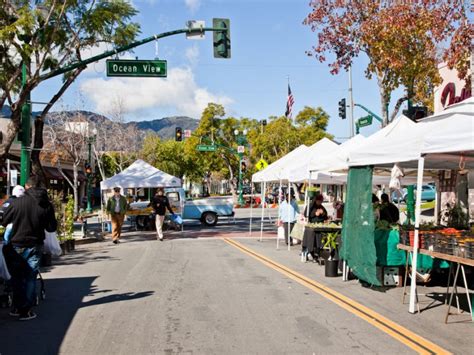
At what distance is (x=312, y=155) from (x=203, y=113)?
127 ft

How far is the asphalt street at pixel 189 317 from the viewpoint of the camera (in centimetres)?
610

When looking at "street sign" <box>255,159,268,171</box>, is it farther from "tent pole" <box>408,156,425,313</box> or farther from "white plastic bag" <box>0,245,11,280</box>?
"white plastic bag" <box>0,245,11,280</box>

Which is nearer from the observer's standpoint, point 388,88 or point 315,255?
point 315,255

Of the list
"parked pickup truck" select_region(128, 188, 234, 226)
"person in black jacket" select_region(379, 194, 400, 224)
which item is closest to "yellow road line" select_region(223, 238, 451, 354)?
"person in black jacket" select_region(379, 194, 400, 224)

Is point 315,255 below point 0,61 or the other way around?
below

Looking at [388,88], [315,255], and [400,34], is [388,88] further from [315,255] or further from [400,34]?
[315,255]

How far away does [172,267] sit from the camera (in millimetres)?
12516

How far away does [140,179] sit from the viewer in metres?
23.8

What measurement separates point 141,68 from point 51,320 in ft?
35.3

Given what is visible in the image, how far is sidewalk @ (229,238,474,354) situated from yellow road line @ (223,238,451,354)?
0.12m

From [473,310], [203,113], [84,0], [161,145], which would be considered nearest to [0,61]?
[84,0]

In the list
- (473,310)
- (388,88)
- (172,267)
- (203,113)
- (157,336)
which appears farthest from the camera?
(203,113)

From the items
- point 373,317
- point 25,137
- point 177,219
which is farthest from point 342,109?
point 373,317

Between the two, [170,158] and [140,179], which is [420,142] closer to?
[140,179]
